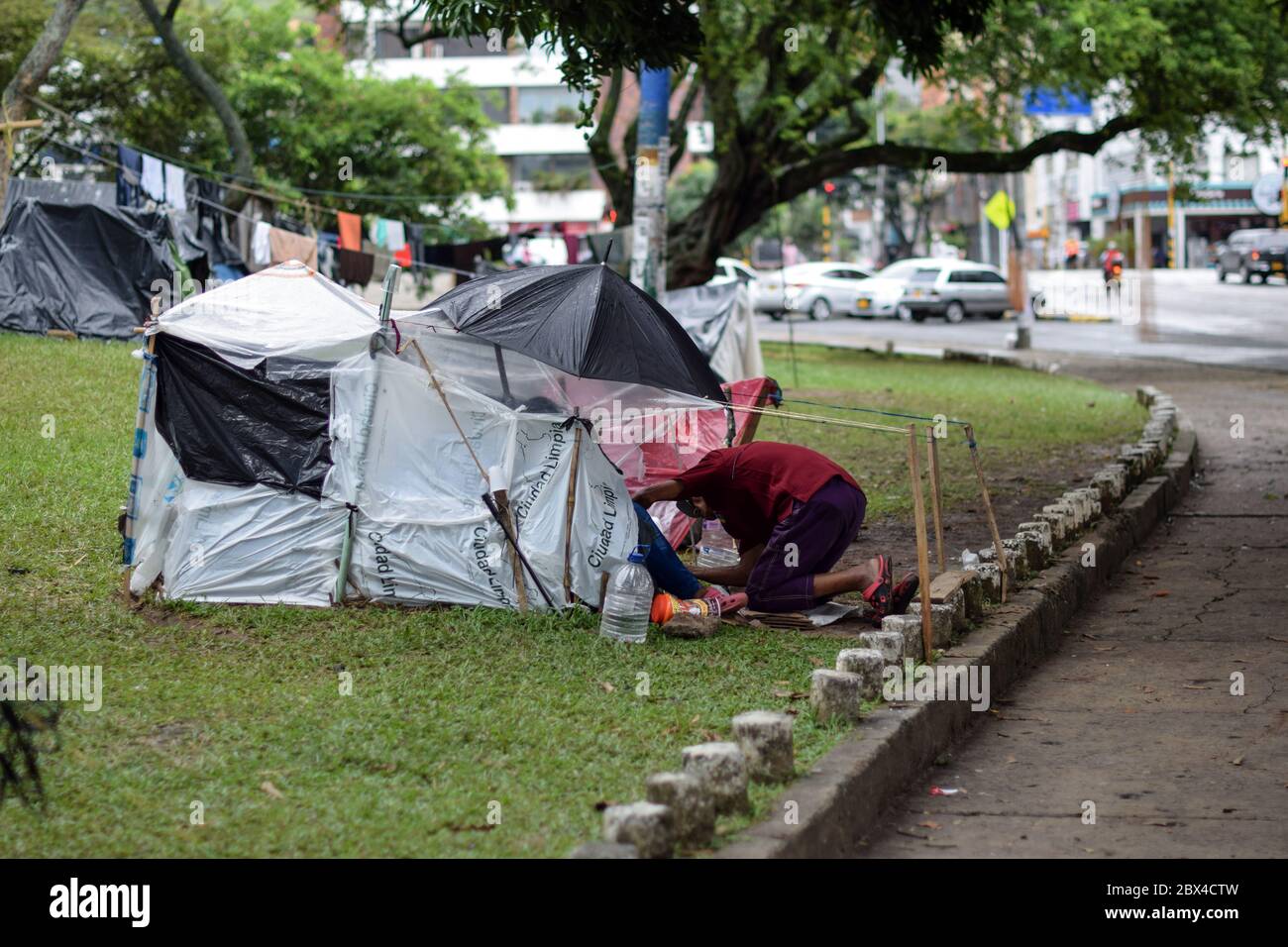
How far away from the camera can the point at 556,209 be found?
5803 centimetres

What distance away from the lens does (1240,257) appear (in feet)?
140

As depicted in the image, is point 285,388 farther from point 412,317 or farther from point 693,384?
point 693,384

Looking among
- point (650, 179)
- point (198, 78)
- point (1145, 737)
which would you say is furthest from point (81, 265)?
point (1145, 737)

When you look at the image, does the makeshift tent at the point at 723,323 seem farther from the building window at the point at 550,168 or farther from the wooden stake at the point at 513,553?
the building window at the point at 550,168

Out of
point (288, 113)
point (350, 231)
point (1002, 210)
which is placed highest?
point (288, 113)

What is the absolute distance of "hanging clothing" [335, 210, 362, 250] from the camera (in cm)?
1884

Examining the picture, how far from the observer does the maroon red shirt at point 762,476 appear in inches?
274

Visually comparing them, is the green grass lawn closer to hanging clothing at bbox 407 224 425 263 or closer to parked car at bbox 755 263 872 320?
hanging clothing at bbox 407 224 425 263

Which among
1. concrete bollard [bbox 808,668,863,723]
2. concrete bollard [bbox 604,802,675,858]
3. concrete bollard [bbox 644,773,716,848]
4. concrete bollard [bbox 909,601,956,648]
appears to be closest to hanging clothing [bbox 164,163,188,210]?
concrete bollard [bbox 909,601,956,648]

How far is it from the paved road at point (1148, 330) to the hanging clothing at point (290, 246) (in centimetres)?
1292

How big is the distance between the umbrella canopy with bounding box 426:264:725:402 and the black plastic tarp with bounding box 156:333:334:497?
76 cm

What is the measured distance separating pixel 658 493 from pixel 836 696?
1824mm

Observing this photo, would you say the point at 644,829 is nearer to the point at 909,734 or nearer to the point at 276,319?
the point at 909,734
